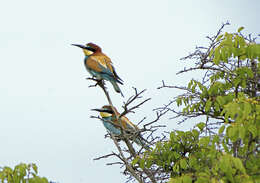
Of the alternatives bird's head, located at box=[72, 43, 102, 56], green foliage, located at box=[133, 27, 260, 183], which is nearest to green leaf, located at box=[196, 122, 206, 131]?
Answer: green foliage, located at box=[133, 27, 260, 183]

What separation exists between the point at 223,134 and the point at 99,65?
9.32 ft

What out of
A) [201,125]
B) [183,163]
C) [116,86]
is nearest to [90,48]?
[116,86]

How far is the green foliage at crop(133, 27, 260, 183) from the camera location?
7.34 ft

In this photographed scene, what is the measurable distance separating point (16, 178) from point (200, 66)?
227cm

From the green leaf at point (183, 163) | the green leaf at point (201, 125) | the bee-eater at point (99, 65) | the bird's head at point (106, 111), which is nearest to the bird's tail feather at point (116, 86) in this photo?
the bee-eater at point (99, 65)

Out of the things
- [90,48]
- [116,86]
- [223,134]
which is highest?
[90,48]

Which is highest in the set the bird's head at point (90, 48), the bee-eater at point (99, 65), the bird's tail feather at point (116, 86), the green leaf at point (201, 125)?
the bird's head at point (90, 48)

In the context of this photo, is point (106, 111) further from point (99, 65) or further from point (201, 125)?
point (201, 125)

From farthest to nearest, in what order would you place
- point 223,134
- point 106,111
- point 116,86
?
point 106,111 → point 116,86 → point 223,134

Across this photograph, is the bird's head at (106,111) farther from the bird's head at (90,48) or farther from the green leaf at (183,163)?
the green leaf at (183,163)

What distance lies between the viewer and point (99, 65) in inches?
200

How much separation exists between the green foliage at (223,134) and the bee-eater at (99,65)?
52.7 inches

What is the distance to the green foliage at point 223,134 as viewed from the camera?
7.34 ft

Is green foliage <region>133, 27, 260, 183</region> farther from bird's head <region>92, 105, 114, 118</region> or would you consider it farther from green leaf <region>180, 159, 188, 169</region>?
bird's head <region>92, 105, 114, 118</region>
